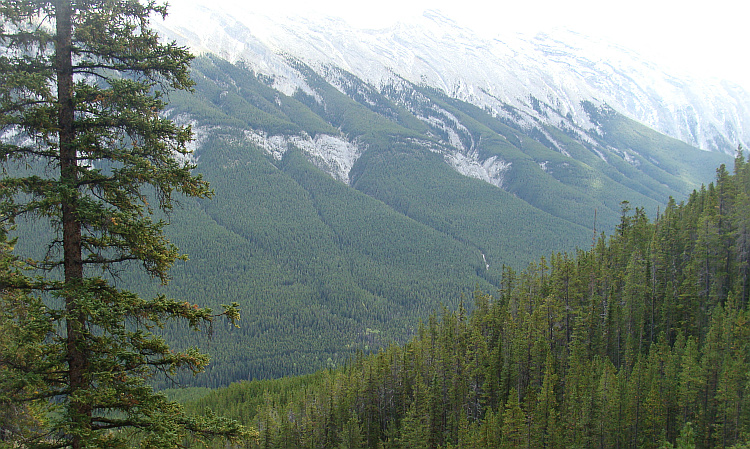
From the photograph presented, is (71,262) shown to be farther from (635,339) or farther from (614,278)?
(614,278)

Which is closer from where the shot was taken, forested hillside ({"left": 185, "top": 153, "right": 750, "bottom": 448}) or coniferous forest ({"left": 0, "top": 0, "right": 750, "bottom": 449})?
coniferous forest ({"left": 0, "top": 0, "right": 750, "bottom": 449})

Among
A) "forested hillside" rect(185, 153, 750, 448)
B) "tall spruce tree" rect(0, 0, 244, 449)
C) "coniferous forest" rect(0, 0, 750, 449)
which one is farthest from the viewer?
"forested hillside" rect(185, 153, 750, 448)

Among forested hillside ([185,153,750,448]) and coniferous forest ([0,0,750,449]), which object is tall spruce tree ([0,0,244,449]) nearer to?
coniferous forest ([0,0,750,449])

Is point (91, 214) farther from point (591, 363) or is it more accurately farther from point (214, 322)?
point (591, 363)

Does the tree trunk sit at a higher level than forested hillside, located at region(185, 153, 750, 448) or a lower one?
higher

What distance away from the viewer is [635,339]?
58344 millimetres

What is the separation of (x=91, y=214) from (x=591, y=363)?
5467cm

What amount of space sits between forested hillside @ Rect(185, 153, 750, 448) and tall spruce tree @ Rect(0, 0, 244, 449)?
29.9 m

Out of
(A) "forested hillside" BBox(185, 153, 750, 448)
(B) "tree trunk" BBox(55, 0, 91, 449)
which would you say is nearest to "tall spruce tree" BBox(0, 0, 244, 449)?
(B) "tree trunk" BBox(55, 0, 91, 449)

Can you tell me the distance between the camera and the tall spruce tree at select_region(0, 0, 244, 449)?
1010 centimetres

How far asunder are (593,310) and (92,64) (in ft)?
199

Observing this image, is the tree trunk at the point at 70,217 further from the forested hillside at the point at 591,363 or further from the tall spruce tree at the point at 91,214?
the forested hillside at the point at 591,363

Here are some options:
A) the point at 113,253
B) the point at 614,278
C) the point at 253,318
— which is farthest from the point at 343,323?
the point at 113,253

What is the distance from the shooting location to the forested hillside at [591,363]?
43125 mm
